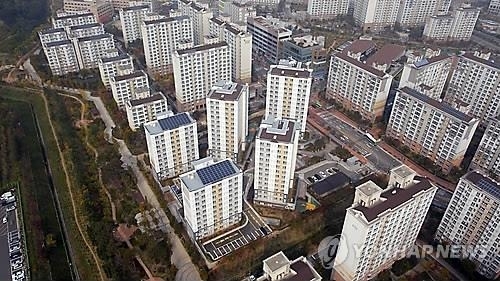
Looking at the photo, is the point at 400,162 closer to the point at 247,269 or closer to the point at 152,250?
the point at 247,269

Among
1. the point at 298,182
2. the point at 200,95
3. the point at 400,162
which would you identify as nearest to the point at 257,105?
the point at 200,95

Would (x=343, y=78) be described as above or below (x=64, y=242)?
above

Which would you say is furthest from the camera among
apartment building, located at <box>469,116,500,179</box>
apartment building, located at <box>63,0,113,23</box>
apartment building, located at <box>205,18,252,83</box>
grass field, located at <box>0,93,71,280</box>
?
apartment building, located at <box>63,0,113,23</box>

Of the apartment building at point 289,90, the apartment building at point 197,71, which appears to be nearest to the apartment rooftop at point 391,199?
the apartment building at point 289,90

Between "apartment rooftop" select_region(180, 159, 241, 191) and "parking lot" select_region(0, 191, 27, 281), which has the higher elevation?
"apartment rooftop" select_region(180, 159, 241, 191)

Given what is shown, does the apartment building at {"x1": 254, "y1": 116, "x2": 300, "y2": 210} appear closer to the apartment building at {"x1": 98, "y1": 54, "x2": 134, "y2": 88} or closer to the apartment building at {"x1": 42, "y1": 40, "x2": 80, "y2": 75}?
the apartment building at {"x1": 98, "y1": 54, "x2": 134, "y2": 88}

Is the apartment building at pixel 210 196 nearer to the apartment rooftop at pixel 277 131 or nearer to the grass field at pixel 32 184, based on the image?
the apartment rooftop at pixel 277 131

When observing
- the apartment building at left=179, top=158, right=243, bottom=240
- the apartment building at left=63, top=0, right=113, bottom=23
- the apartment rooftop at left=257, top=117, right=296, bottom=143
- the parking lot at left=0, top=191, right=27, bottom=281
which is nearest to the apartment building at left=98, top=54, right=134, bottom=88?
the parking lot at left=0, top=191, right=27, bottom=281
